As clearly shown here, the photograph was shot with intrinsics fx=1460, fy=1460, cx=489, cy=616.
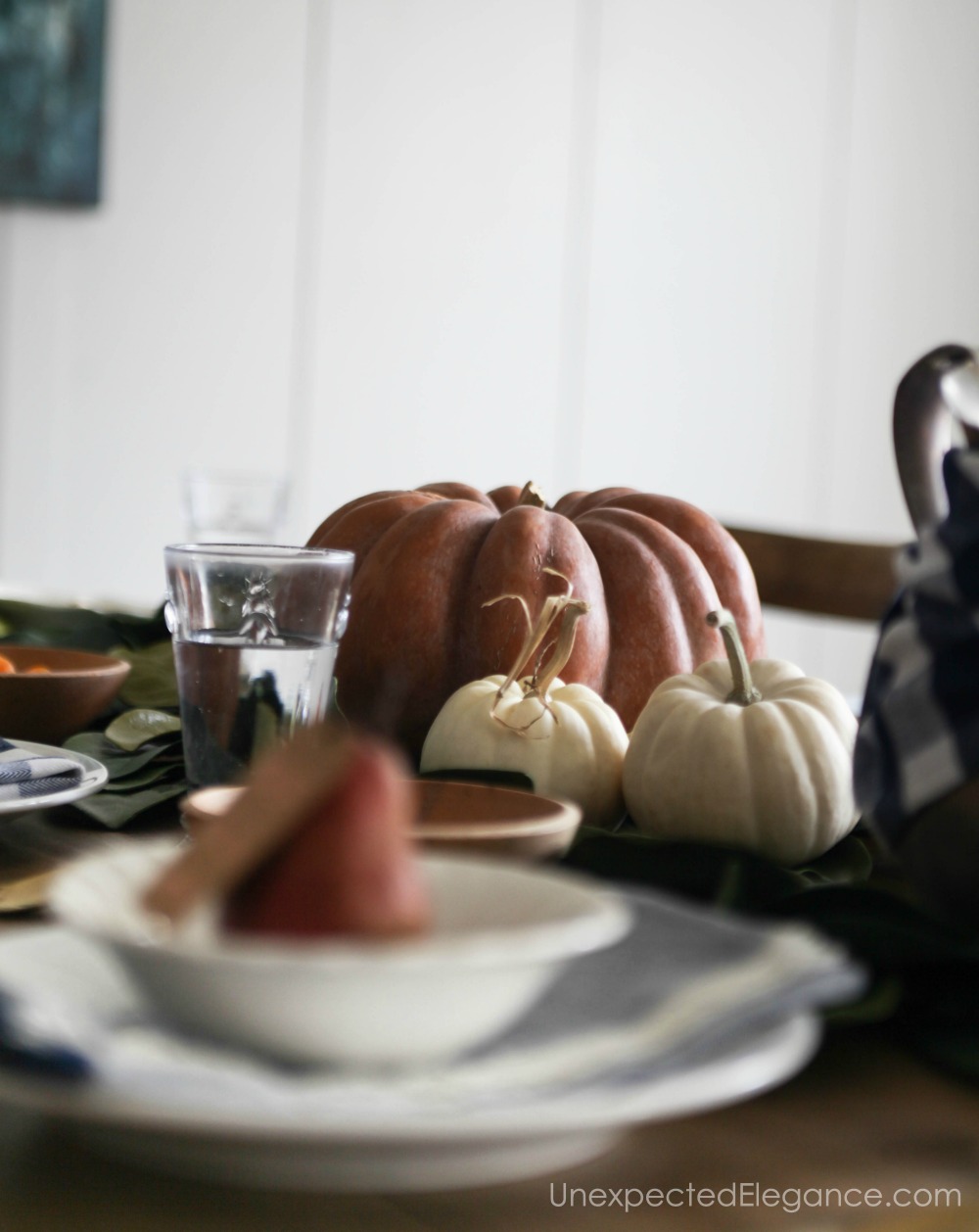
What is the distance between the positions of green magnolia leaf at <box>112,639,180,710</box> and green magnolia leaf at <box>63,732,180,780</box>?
8 cm

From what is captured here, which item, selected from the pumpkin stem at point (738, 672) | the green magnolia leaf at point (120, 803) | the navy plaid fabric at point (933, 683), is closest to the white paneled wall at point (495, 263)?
the green magnolia leaf at point (120, 803)

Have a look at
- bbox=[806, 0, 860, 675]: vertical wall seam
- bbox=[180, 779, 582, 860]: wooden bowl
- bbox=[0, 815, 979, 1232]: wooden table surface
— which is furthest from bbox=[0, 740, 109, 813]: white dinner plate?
bbox=[806, 0, 860, 675]: vertical wall seam

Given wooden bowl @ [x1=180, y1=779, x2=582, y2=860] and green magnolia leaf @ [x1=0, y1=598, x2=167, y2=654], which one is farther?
green magnolia leaf @ [x1=0, y1=598, x2=167, y2=654]

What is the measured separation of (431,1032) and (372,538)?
0.56 metres

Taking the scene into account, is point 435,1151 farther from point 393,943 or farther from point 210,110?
point 210,110

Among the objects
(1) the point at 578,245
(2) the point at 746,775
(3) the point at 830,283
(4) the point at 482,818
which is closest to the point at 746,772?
(2) the point at 746,775

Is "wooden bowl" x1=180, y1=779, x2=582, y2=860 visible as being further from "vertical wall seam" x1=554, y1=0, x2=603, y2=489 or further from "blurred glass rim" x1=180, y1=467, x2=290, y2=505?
"vertical wall seam" x1=554, y1=0, x2=603, y2=489

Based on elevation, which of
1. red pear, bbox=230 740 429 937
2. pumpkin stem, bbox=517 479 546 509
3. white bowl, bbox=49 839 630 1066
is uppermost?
pumpkin stem, bbox=517 479 546 509

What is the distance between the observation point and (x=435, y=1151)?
0.26m

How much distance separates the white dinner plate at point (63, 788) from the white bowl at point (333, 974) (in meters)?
0.27

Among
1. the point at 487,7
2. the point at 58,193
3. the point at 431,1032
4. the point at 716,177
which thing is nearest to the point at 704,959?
the point at 431,1032

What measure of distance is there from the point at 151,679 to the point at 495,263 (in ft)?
8.29

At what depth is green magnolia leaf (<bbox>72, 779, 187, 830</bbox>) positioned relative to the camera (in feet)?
1.94

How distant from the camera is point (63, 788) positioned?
22.0 inches
